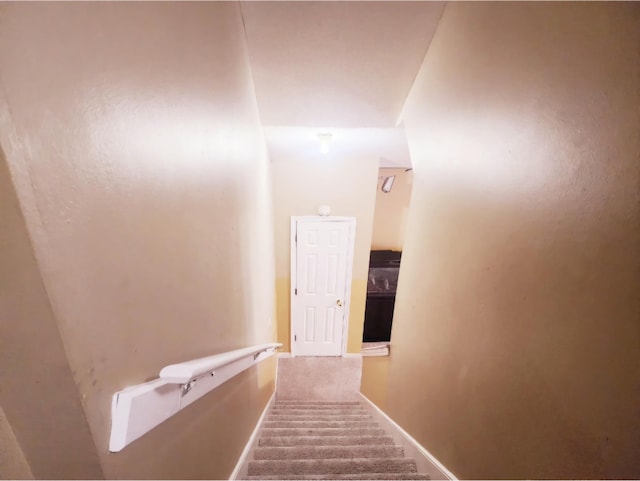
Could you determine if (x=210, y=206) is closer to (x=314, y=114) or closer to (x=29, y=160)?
(x=29, y=160)

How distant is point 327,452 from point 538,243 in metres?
1.82

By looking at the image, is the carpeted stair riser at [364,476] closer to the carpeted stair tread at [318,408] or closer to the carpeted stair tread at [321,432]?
the carpeted stair tread at [321,432]

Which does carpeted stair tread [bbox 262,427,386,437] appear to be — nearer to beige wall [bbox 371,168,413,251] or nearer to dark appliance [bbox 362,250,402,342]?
dark appliance [bbox 362,250,402,342]

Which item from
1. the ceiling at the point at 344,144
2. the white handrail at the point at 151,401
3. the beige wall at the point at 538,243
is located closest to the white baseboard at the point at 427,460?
the beige wall at the point at 538,243

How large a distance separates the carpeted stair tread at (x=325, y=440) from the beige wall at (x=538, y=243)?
66 cm

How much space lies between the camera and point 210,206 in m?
1.04

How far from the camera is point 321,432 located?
6.71 feet

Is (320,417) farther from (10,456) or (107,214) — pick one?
(107,214)

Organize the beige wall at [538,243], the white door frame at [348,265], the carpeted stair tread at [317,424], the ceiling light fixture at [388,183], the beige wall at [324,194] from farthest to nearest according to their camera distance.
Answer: the ceiling light fixture at [388,183] → the white door frame at [348,265] → the beige wall at [324,194] → the carpeted stair tread at [317,424] → the beige wall at [538,243]

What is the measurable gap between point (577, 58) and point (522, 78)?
19cm

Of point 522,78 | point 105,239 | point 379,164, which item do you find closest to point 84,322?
point 105,239

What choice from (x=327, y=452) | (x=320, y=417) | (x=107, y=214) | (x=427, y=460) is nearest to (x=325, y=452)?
(x=327, y=452)

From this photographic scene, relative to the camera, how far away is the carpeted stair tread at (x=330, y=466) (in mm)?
1502

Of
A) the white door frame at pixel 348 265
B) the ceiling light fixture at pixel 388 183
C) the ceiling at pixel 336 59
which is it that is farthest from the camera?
the ceiling light fixture at pixel 388 183
